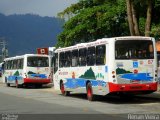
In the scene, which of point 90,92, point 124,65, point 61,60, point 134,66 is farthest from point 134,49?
point 61,60

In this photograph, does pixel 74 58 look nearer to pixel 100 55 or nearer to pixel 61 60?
pixel 61 60

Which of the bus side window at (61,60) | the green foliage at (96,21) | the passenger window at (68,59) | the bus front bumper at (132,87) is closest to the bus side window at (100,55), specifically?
the bus front bumper at (132,87)

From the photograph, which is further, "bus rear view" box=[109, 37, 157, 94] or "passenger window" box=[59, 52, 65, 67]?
"passenger window" box=[59, 52, 65, 67]

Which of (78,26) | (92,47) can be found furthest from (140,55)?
(78,26)

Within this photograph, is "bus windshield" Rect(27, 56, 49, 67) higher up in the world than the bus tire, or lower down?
higher up

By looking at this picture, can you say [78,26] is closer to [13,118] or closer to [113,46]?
[113,46]

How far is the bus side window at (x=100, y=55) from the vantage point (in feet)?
69.3

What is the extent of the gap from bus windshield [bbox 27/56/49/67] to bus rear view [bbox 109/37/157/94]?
1765 cm

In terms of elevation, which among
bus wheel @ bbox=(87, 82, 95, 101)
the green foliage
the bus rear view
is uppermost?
the green foliage

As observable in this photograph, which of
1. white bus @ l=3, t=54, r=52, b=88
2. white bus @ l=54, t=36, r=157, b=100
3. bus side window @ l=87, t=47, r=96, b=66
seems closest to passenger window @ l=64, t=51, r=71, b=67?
bus side window @ l=87, t=47, r=96, b=66

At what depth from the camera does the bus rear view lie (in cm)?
2036

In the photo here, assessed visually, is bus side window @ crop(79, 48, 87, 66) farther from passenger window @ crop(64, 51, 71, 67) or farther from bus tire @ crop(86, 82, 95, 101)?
passenger window @ crop(64, 51, 71, 67)

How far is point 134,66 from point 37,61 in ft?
60.0

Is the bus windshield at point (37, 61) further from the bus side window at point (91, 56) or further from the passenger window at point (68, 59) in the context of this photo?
the bus side window at point (91, 56)
